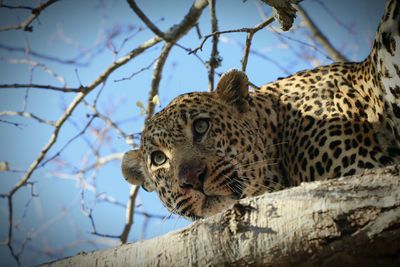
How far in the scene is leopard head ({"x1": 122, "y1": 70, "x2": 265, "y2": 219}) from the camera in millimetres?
5906

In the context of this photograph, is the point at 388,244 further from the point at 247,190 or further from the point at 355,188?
the point at 247,190

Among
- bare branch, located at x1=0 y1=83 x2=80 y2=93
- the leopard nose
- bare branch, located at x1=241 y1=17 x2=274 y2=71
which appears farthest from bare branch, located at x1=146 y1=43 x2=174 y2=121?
the leopard nose

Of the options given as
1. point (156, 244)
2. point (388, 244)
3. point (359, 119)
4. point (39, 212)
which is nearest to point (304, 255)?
point (388, 244)

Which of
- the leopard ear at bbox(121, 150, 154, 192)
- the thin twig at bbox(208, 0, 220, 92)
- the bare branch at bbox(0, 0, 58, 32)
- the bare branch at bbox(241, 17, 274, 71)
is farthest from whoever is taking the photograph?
the thin twig at bbox(208, 0, 220, 92)

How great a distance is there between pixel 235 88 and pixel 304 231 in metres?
3.90

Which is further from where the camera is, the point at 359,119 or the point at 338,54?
the point at 338,54

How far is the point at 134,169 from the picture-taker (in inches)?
286

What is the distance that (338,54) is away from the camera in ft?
34.0

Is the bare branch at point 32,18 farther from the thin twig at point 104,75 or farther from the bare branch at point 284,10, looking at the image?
the bare branch at point 284,10

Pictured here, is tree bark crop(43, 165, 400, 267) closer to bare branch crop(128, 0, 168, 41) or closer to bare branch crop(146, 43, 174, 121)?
bare branch crop(146, 43, 174, 121)

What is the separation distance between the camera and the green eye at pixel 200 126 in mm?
6531

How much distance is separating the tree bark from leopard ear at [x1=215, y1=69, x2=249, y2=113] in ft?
11.7

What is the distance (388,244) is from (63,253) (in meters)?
10.6

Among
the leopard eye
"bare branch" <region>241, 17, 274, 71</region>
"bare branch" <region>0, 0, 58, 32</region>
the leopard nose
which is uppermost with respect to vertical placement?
"bare branch" <region>0, 0, 58, 32</region>
